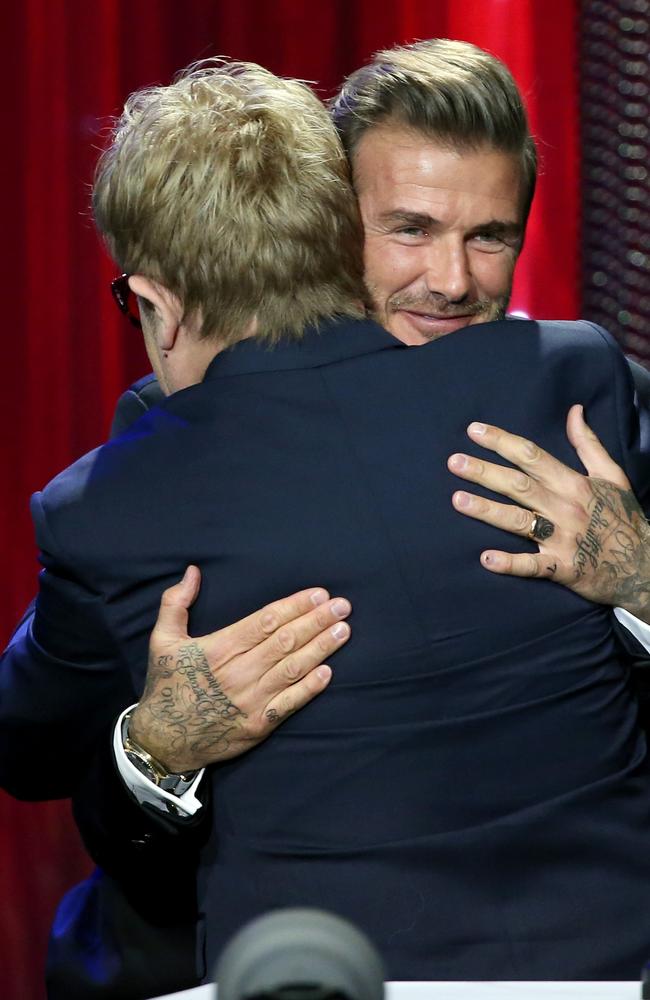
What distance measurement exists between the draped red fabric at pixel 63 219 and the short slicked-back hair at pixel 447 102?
733mm

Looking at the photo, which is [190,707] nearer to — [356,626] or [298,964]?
[356,626]

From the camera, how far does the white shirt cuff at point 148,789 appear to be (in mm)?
1350

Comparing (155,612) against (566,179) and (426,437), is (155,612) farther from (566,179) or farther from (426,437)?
(566,179)

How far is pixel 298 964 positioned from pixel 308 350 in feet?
2.40

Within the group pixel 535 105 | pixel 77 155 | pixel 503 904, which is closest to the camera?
pixel 503 904

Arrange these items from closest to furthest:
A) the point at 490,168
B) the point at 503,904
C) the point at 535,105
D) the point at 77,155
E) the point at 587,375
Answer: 1. the point at 503,904
2. the point at 587,375
3. the point at 490,168
4. the point at 77,155
5. the point at 535,105

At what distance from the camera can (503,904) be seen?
47.5 inches

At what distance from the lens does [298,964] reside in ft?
2.07

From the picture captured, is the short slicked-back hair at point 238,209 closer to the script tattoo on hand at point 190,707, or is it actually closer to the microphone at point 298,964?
the script tattoo on hand at point 190,707

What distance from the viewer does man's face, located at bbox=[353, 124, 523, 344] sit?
1801 millimetres

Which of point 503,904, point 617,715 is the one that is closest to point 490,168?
point 617,715

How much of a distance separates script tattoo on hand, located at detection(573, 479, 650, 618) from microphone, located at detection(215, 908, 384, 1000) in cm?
69

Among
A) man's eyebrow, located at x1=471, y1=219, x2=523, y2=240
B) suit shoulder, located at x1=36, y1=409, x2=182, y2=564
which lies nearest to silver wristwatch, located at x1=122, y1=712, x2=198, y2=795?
suit shoulder, located at x1=36, y1=409, x2=182, y2=564

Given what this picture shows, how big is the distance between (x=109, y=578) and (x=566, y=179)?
1.87 metres
